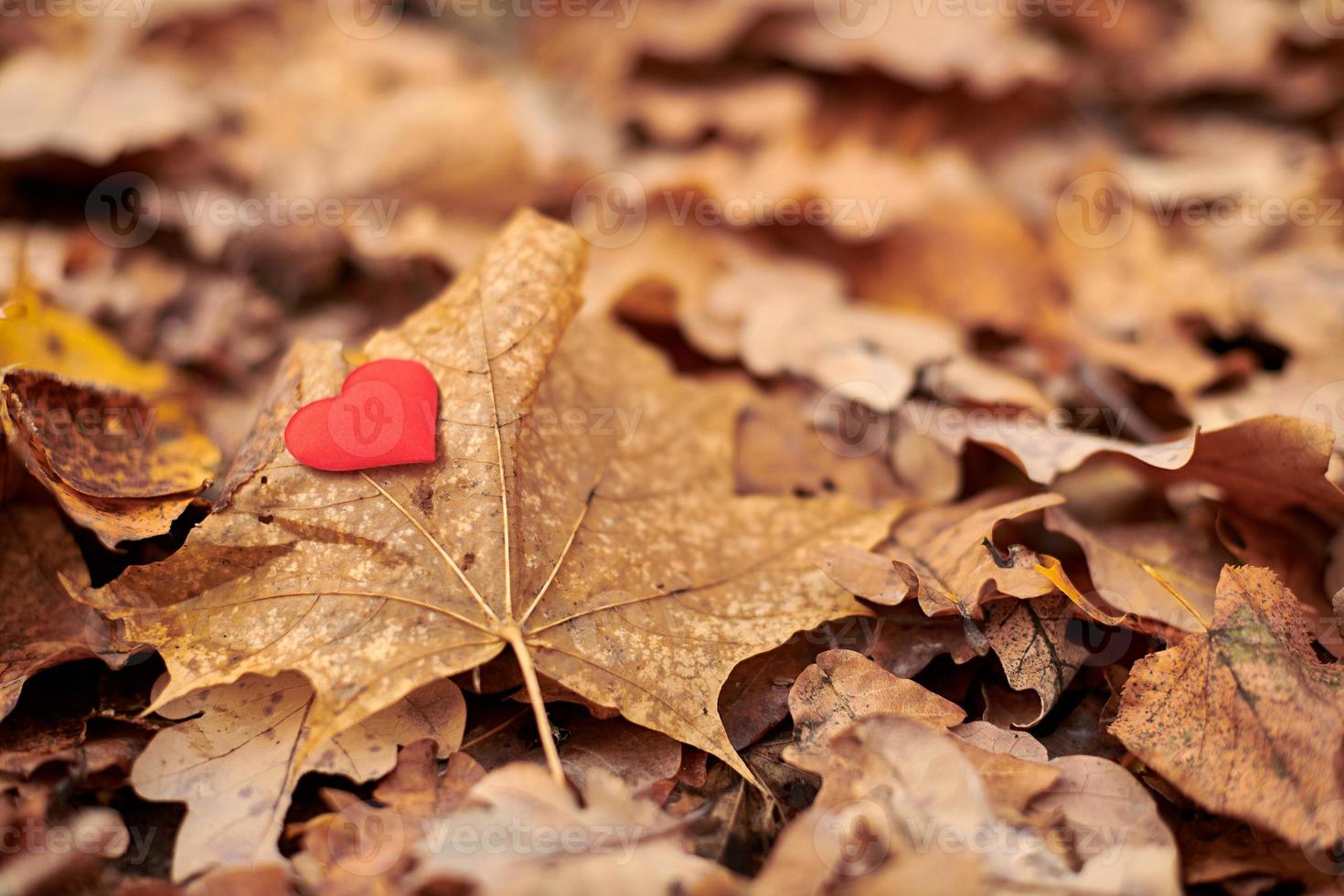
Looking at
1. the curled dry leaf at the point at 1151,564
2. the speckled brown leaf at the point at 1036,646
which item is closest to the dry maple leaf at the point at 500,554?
the speckled brown leaf at the point at 1036,646

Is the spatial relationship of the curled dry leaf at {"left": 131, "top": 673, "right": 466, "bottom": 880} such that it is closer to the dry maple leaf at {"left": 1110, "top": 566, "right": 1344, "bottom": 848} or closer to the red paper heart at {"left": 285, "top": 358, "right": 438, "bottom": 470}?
the red paper heart at {"left": 285, "top": 358, "right": 438, "bottom": 470}

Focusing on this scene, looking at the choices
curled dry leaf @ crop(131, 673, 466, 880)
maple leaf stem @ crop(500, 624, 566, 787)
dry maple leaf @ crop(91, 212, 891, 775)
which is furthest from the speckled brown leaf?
curled dry leaf @ crop(131, 673, 466, 880)

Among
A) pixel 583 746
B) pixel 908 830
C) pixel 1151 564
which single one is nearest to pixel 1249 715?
pixel 1151 564

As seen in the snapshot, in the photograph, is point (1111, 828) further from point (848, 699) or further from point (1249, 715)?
point (848, 699)

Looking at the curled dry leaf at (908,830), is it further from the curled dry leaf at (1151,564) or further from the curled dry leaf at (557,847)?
the curled dry leaf at (1151,564)

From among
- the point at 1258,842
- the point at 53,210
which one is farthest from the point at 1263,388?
the point at 53,210

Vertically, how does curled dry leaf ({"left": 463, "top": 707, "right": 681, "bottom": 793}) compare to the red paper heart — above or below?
below
